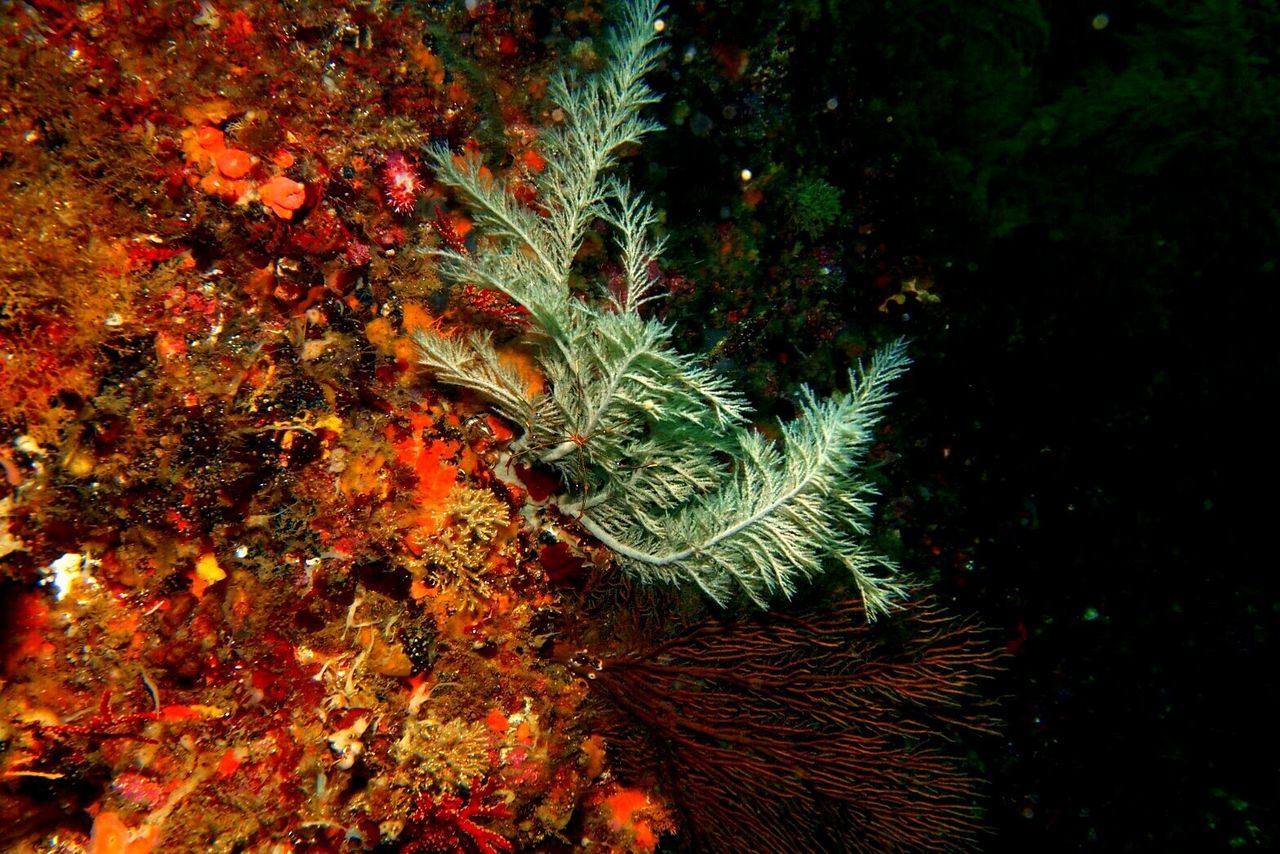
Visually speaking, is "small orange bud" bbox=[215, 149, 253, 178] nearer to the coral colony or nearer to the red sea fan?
the coral colony

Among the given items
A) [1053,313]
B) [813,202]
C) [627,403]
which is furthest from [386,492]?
[1053,313]

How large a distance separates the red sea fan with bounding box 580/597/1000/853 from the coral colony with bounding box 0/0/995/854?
3cm

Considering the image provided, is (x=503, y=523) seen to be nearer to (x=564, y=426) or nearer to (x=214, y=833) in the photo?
(x=564, y=426)

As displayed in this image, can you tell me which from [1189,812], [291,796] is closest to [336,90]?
[291,796]

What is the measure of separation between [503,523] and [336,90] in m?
2.57

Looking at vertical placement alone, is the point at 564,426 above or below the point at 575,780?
above

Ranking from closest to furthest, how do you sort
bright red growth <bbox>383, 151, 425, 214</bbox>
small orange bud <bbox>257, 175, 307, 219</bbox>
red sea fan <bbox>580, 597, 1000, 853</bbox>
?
1. small orange bud <bbox>257, 175, 307, 219</bbox>
2. bright red growth <bbox>383, 151, 425, 214</bbox>
3. red sea fan <bbox>580, 597, 1000, 853</bbox>

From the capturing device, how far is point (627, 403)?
124 inches

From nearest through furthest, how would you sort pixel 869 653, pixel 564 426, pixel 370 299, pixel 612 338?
pixel 612 338 → pixel 370 299 → pixel 564 426 → pixel 869 653

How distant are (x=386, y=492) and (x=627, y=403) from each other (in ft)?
4.44

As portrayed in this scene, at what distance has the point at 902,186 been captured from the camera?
14.0 feet

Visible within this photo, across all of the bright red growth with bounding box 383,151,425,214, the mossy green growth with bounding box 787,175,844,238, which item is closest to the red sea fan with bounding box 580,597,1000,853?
the mossy green growth with bounding box 787,175,844,238

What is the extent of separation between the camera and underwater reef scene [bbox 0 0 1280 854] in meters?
2.38

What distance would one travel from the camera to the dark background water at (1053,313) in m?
4.07
